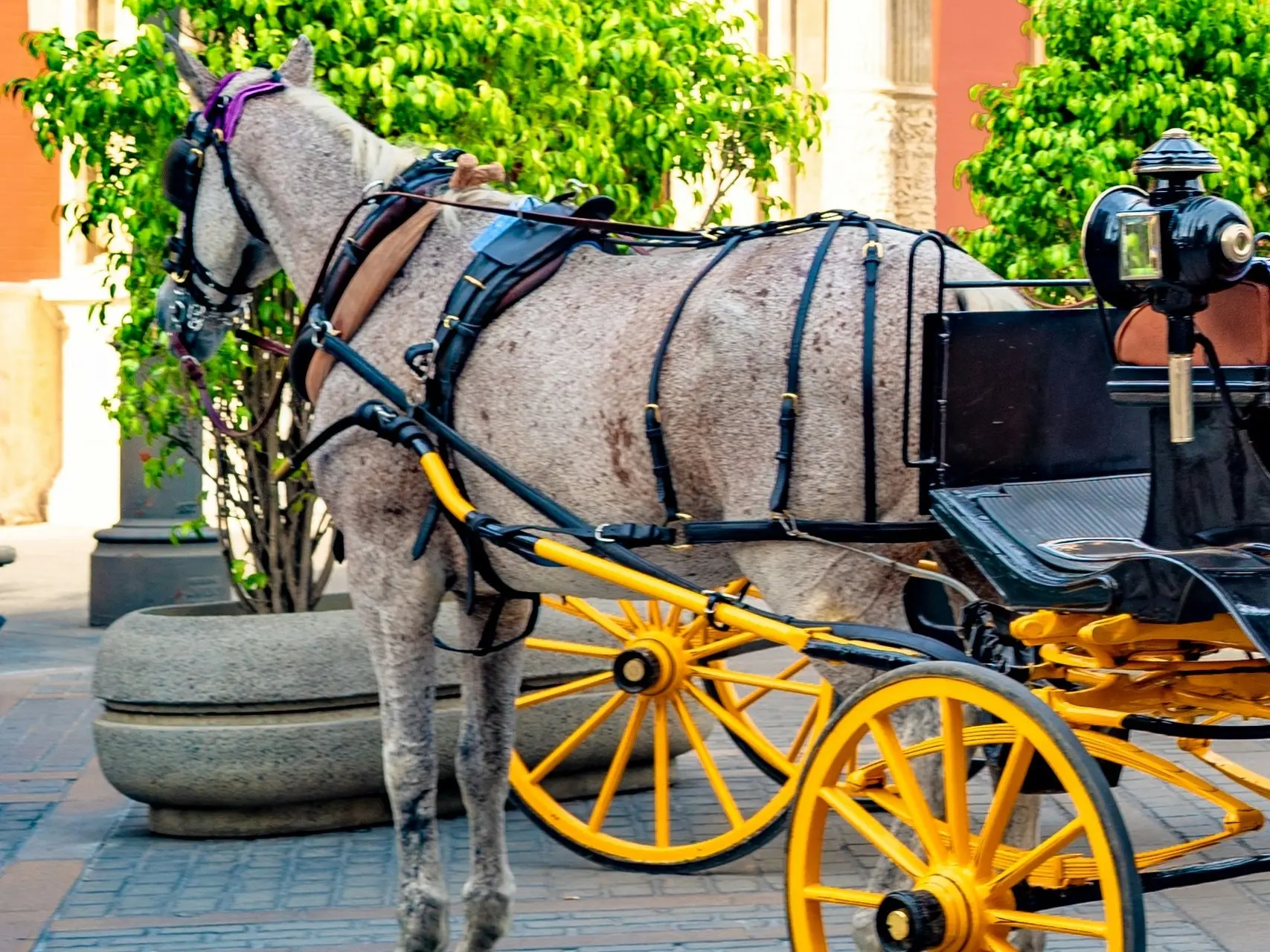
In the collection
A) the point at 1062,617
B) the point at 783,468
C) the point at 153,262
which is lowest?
the point at 1062,617

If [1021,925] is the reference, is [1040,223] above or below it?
above

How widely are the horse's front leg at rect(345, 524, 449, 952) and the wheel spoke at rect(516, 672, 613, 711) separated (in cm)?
127

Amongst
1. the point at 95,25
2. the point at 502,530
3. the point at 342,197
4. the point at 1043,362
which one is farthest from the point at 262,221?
the point at 95,25

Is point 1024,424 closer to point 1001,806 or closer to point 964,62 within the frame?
point 1001,806

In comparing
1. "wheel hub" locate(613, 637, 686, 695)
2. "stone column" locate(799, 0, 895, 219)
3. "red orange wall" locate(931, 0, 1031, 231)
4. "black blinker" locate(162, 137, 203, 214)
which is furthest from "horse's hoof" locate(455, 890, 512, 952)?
"red orange wall" locate(931, 0, 1031, 231)

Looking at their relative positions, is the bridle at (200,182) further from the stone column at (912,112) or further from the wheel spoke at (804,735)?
the stone column at (912,112)

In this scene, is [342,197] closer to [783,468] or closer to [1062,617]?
[783,468]

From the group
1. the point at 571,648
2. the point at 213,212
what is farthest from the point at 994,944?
the point at 213,212

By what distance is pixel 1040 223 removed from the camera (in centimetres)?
885

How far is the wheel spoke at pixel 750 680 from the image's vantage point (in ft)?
18.2

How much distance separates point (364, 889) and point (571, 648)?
3.46ft

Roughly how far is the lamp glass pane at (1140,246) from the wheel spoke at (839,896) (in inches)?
47.7

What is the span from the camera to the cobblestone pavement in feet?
16.4

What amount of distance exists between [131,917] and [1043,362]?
295 centimetres
